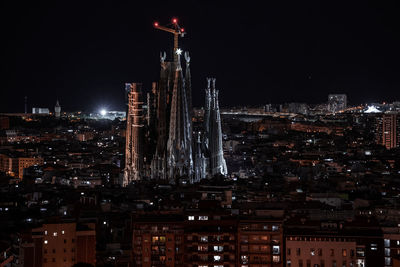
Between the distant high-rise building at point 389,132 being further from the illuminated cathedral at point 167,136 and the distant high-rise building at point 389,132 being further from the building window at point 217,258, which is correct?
the building window at point 217,258

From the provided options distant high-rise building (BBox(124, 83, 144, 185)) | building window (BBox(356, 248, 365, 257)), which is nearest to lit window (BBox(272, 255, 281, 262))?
building window (BBox(356, 248, 365, 257))

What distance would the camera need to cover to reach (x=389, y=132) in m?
84.2

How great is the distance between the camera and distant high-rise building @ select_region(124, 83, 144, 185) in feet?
123

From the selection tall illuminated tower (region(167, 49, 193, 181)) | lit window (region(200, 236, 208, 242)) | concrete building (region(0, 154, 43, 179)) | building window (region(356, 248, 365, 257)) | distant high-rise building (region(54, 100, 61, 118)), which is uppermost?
distant high-rise building (region(54, 100, 61, 118))

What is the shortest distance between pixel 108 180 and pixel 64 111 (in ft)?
297

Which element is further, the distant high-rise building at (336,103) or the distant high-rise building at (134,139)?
the distant high-rise building at (336,103)

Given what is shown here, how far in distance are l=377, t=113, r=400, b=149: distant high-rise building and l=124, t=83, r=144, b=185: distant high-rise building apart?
161 ft

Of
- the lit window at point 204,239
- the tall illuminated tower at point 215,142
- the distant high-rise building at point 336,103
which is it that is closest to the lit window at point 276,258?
the lit window at point 204,239

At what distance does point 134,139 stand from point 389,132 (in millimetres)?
50837

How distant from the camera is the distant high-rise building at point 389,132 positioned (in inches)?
3282

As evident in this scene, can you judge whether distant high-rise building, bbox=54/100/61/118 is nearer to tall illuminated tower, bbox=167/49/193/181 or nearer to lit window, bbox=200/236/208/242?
tall illuminated tower, bbox=167/49/193/181

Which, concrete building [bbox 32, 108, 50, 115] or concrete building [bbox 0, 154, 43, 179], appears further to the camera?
concrete building [bbox 32, 108, 50, 115]

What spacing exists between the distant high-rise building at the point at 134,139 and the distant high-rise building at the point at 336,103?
4359 inches

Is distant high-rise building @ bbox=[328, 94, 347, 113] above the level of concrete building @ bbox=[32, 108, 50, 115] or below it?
above
